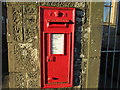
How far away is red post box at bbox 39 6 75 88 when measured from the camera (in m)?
1.87

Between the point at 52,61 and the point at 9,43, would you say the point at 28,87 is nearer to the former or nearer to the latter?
the point at 52,61

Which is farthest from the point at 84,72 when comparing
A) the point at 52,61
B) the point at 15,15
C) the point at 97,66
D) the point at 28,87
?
the point at 15,15

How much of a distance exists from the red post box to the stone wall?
0.11 m

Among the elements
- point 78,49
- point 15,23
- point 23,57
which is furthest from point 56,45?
point 15,23

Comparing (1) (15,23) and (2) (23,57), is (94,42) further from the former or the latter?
(1) (15,23)

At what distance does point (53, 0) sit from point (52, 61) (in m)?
1.05

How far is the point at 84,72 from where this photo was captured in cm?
217

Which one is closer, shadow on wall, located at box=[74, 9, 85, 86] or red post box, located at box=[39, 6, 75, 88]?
red post box, located at box=[39, 6, 75, 88]

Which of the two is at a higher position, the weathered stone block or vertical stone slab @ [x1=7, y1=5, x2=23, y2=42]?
vertical stone slab @ [x1=7, y1=5, x2=23, y2=42]

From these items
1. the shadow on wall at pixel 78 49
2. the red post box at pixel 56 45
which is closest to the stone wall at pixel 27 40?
the shadow on wall at pixel 78 49

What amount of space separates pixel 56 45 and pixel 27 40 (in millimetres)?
511

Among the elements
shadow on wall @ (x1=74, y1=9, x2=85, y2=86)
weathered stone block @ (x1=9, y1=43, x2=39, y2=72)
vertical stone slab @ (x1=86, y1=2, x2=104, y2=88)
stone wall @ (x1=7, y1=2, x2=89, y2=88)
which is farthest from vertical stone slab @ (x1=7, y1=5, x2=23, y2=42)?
vertical stone slab @ (x1=86, y1=2, x2=104, y2=88)

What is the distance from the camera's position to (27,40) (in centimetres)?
197

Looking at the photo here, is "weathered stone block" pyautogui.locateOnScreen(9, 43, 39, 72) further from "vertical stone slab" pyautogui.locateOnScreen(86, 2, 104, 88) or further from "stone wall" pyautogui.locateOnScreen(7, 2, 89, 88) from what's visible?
"vertical stone slab" pyautogui.locateOnScreen(86, 2, 104, 88)
